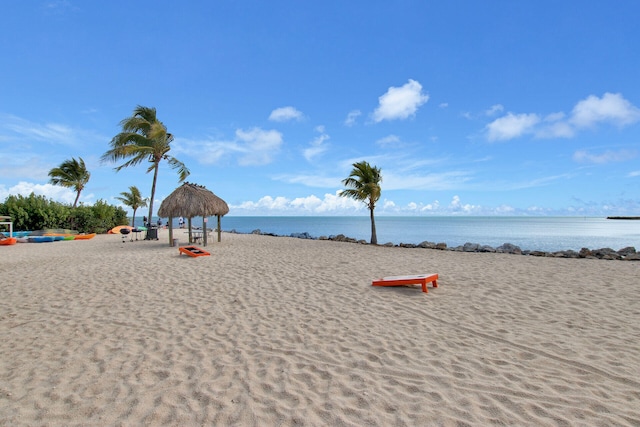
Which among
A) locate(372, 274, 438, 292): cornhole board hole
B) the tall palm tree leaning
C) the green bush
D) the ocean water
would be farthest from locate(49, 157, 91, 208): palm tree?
locate(372, 274, 438, 292): cornhole board hole

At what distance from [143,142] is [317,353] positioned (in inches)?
720

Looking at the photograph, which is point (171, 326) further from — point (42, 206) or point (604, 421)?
point (42, 206)

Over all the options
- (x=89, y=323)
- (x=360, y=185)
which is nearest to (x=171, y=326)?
(x=89, y=323)

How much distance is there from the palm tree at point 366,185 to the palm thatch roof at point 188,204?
7.17m

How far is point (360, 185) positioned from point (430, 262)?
8240 mm

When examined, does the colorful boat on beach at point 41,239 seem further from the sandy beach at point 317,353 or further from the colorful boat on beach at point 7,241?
the sandy beach at point 317,353

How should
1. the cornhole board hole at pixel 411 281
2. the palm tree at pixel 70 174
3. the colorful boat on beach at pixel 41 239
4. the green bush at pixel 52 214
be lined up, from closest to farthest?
1. the cornhole board hole at pixel 411 281
2. the colorful boat on beach at pixel 41 239
3. the green bush at pixel 52 214
4. the palm tree at pixel 70 174

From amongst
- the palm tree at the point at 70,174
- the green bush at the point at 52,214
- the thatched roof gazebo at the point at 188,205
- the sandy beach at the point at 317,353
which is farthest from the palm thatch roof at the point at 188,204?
the palm tree at the point at 70,174

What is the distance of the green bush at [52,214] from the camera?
742 inches

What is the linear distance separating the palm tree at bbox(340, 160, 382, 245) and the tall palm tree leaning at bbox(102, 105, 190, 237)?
34.6 feet

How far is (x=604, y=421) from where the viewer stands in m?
2.29

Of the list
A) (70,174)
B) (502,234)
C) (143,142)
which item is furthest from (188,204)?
(502,234)

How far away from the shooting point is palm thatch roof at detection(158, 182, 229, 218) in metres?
13.8

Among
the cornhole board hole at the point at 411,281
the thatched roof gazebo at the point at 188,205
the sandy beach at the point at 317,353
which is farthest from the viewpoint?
the thatched roof gazebo at the point at 188,205
